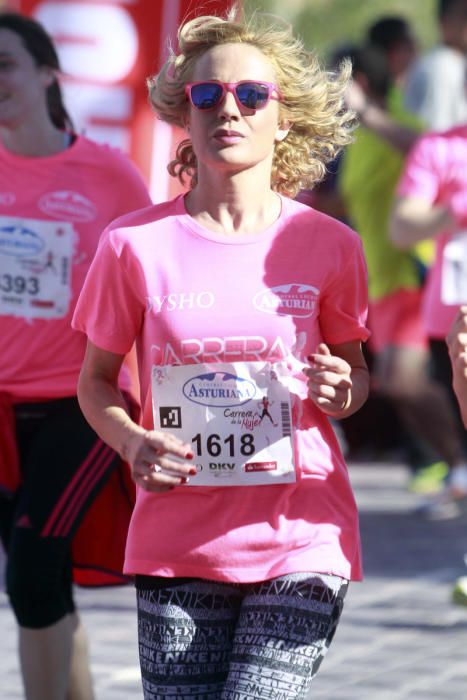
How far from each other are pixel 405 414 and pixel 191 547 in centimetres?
563

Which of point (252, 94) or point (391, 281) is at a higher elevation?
point (252, 94)

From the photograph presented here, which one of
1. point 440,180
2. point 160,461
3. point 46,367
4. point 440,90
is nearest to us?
point 160,461

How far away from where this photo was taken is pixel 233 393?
125 inches

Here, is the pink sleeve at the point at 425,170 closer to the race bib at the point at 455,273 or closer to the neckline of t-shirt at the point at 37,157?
the race bib at the point at 455,273

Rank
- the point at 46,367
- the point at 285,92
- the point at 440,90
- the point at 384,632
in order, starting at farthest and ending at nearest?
the point at 440,90, the point at 384,632, the point at 46,367, the point at 285,92

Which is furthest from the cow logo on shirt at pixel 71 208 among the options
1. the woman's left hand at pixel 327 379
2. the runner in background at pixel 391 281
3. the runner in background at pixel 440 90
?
the runner in background at pixel 440 90

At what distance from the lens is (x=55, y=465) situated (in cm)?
414

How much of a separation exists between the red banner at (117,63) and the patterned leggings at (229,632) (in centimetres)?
504

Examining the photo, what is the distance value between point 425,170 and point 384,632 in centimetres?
172

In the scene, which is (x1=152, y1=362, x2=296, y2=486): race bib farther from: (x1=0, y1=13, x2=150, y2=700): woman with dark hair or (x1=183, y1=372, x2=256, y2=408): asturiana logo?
(x1=0, y1=13, x2=150, y2=700): woman with dark hair

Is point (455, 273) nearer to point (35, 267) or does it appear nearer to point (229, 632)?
point (35, 267)

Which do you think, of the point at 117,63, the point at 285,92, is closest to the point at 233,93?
the point at 285,92

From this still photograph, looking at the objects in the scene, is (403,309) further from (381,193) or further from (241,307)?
(241,307)

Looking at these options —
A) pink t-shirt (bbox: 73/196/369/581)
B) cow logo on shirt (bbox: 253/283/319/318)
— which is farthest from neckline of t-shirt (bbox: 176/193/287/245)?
cow logo on shirt (bbox: 253/283/319/318)
